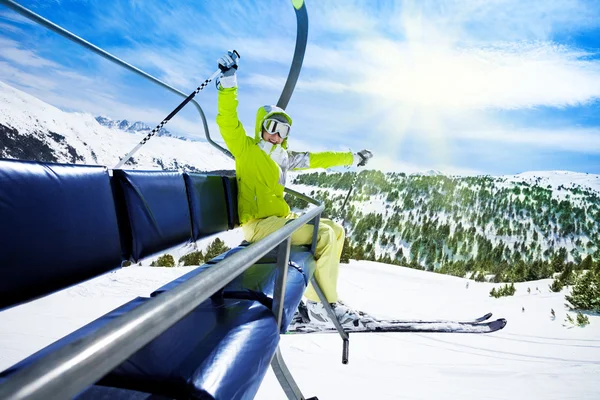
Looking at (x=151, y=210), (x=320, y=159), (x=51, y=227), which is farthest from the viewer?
(x=320, y=159)

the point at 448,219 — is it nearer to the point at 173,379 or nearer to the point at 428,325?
the point at 428,325

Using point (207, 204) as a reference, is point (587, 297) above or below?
below

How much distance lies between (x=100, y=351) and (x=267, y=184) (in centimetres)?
263

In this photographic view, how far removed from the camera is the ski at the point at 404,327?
314 centimetres

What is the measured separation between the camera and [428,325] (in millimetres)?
3643

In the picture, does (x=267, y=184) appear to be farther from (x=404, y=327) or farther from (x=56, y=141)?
(x=56, y=141)

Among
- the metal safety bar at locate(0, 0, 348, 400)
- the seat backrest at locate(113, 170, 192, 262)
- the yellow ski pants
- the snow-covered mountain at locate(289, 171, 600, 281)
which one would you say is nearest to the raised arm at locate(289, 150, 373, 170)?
the yellow ski pants

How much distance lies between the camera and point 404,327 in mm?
3418

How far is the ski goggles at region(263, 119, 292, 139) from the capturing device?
3055mm

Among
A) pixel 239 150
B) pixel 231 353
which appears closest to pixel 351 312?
pixel 239 150

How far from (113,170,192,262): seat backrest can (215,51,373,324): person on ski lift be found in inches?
31.0

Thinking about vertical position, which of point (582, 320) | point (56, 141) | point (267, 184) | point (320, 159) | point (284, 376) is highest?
point (320, 159)

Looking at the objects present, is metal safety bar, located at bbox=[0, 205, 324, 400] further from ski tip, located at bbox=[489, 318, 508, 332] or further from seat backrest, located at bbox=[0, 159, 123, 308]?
ski tip, located at bbox=[489, 318, 508, 332]

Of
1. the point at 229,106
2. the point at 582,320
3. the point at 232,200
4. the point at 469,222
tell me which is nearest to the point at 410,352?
the point at 232,200
